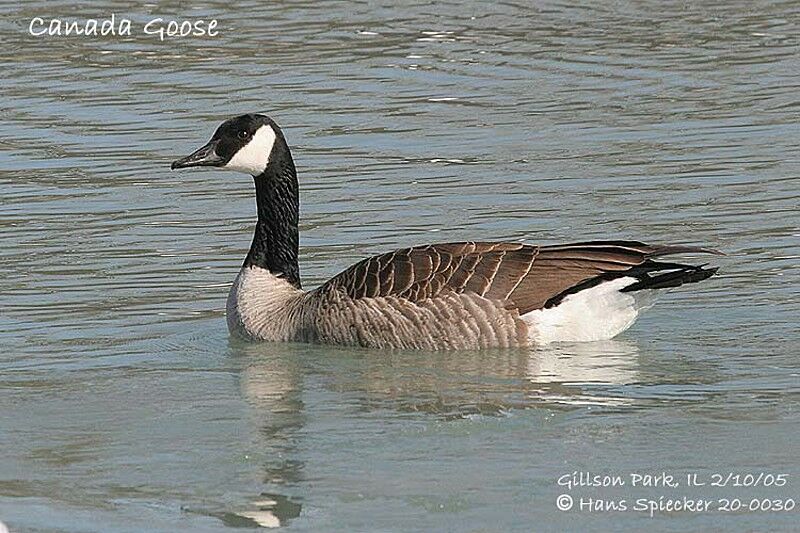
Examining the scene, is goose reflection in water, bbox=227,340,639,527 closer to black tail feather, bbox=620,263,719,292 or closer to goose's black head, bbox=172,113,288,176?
black tail feather, bbox=620,263,719,292

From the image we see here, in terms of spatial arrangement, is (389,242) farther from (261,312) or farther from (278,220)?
(261,312)

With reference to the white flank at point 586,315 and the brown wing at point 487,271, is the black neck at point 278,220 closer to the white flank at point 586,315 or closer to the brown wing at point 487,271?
the brown wing at point 487,271

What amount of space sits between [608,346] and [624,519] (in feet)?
10.3

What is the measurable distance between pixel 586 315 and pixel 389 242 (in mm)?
2283

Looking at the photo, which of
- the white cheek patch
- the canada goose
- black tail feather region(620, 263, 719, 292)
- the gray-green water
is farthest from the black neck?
black tail feather region(620, 263, 719, 292)

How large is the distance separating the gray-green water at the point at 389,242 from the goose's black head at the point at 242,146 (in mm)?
904

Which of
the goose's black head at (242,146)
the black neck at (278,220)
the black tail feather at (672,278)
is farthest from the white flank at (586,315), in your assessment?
the goose's black head at (242,146)

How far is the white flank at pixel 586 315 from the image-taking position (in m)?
9.90

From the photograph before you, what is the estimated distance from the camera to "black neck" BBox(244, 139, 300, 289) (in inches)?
423

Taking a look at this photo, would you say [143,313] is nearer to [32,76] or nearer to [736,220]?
[736,220]

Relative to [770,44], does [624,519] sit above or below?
below

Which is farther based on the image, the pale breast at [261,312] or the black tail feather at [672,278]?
the pale breast at [261,312]

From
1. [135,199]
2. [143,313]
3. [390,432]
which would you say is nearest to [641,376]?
[390,432]

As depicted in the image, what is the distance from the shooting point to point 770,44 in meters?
18.3
